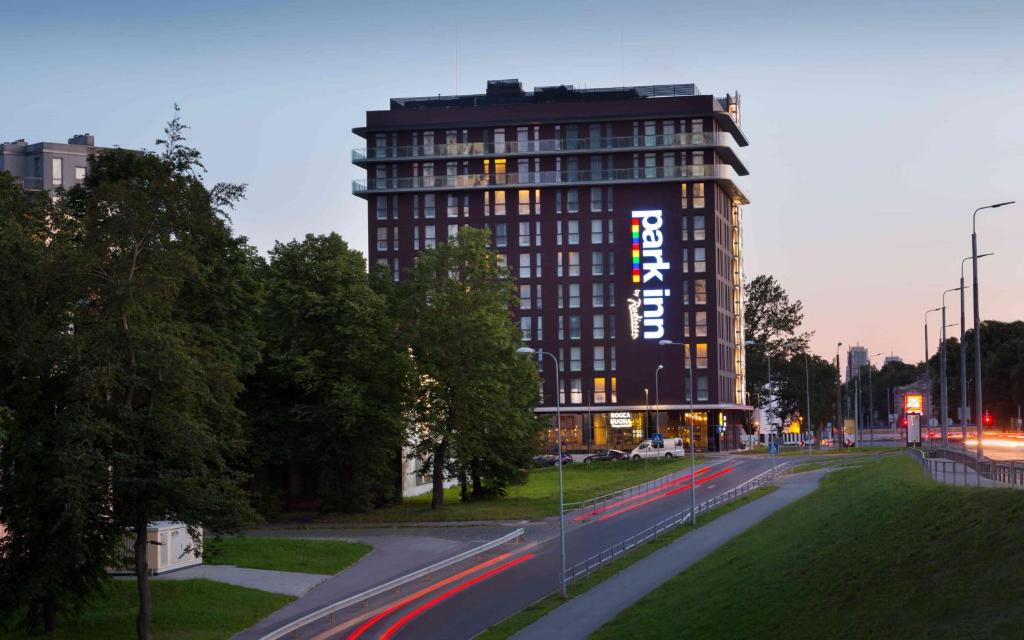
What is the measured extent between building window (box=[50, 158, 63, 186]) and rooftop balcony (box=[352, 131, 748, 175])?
1299 inches

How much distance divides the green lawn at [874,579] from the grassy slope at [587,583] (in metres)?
3.33

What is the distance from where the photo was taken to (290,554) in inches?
2265

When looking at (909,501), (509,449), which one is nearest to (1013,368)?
(509,449)

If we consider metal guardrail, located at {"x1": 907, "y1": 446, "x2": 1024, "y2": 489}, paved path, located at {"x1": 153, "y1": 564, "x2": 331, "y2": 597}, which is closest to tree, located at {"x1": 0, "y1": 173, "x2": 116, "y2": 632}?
paved path, located at {"x1": 153, "y1": 564, "x2": 331, "y2": 597}

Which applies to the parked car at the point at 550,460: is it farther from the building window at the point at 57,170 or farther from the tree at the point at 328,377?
the building window at the point at 57,170

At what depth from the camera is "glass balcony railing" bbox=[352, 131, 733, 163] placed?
453 ft

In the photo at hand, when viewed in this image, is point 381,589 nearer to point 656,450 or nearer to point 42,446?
point 42,446

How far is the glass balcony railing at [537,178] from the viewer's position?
138000 mm

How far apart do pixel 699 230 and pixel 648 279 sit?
7875 millimetres

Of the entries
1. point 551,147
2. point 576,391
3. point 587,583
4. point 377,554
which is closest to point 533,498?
point 377,554

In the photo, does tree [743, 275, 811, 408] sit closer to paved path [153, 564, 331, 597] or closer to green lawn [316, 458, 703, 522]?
green lawn [316, 458, 703, 522]

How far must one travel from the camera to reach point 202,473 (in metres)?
40.2

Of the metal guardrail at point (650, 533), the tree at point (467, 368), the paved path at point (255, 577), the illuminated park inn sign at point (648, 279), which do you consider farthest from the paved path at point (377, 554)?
the illuminated park inn sign at point (648, 279)

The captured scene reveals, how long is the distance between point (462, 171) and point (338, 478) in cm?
7276
